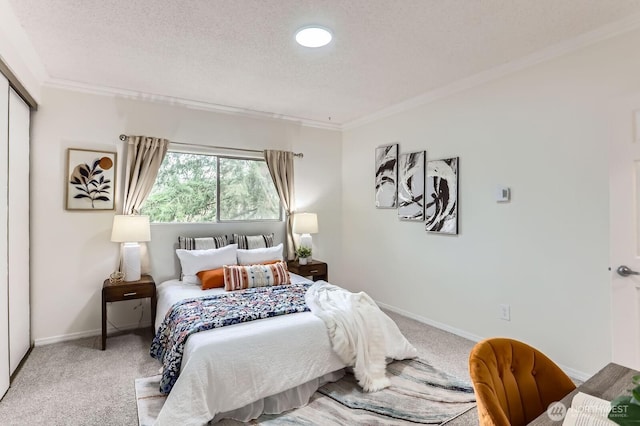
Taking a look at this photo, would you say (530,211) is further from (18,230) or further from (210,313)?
(18,230)

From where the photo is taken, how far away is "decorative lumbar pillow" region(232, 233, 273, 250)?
13.4 feet

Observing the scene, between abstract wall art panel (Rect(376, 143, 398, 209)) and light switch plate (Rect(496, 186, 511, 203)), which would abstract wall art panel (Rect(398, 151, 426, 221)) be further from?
light switch plate (Rect(496, 186, 511, 203))

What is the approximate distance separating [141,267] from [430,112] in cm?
357

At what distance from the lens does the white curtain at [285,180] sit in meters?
4.46

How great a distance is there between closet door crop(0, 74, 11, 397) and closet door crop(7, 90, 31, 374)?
15 centimetres

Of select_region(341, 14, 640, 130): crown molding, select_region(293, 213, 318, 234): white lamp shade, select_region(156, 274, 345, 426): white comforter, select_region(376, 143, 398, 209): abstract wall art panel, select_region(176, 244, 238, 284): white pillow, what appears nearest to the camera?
select_region(156, 274, 345, 426): white comforter

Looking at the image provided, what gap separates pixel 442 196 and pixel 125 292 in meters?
3.30

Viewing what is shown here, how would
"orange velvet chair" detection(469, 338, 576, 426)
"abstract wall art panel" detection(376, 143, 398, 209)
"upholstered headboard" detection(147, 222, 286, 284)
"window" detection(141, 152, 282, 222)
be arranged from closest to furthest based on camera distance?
"orange velvet chair" detection(469, 338, 576, 426)
"upholstered headboard" detection(147, 222, 286, 284)
"window" detection(141, 152, 282, 222)
"abstract wall art panel" detection(376, 143, 398, 209)

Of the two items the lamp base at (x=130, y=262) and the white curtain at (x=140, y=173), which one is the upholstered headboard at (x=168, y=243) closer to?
the white curtain at (x=140, y=173)

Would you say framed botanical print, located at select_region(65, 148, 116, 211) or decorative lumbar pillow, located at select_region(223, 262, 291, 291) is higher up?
framed botanical print, located at select_region(65, 148, 116, 211)

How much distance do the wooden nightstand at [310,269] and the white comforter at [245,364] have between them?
1718 mm

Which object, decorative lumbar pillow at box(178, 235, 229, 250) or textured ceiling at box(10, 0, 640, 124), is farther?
decorative lumbar pillow at box(178, 235, 229, 250)

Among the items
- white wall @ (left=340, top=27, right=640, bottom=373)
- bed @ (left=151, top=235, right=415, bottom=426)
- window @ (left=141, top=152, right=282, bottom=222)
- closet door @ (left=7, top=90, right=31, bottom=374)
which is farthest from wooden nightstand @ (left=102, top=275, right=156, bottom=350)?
white wall @ (left=340, top=27, right=640, bottom=373)

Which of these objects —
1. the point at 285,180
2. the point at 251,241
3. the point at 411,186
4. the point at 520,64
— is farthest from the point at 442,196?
A: the point at 251,241
